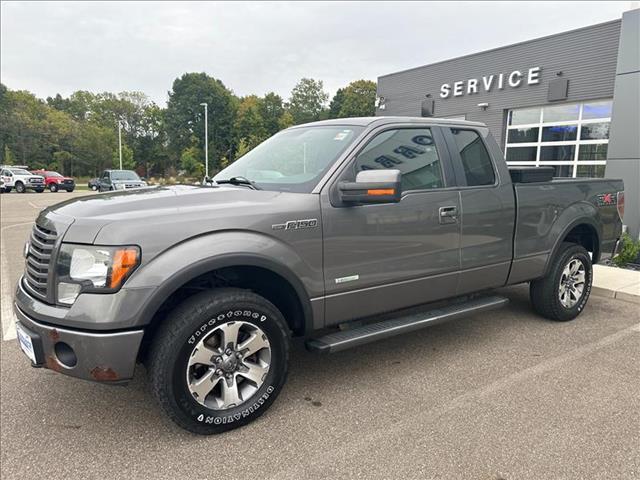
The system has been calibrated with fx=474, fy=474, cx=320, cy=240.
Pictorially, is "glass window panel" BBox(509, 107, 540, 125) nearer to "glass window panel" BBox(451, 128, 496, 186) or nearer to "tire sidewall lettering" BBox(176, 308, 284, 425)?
"glass window panel" BBox(451, 128, 496, 186)

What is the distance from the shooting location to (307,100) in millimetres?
74938

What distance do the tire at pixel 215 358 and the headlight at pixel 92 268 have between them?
39 centimetres

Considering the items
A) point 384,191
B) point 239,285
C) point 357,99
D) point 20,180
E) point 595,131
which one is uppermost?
point 357,99

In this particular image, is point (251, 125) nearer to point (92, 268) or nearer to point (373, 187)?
point (373, 187)

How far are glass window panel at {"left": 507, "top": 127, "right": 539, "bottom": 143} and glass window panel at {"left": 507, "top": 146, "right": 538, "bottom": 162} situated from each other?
0.29m

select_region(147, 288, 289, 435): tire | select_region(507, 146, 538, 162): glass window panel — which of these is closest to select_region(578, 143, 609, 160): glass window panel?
select_region(507, 146, 538, 162): glass window panel

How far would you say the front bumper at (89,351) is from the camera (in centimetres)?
246

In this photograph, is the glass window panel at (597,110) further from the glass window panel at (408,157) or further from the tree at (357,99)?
the tree at (357,99)

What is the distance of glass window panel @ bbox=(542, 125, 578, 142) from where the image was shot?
14570 millimetres

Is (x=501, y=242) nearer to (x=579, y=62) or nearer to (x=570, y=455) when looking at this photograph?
(x=570, y=455)

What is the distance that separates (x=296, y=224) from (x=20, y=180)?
37.1 m

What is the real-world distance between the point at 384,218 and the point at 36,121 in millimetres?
69242

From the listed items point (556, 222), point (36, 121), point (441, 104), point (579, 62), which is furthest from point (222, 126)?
point (556, 222)

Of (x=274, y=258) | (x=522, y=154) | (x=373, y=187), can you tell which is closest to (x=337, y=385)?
(x=274, y=258)
